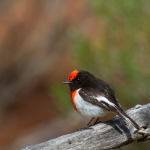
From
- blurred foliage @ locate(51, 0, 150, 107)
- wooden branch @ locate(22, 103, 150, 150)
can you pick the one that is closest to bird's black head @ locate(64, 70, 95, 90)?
wooden branch @ locate(22, 103, 150, 150)

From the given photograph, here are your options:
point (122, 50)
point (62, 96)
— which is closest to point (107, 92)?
point (122, 50)

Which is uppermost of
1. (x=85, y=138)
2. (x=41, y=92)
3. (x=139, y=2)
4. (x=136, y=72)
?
(x=41, y=92)

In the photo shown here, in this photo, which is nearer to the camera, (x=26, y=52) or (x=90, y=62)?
(x=90, y=62)

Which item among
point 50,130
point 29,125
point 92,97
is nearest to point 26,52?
point 29,125

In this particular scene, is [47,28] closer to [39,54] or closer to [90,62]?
[39,54]

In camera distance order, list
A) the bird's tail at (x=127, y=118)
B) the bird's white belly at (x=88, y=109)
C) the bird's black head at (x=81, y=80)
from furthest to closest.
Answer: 1. the bird's black head at (x=81, y=80)
2. the bird's white belly at (x=88, y=109)
3. the bird's tail at (x=127, y=118)

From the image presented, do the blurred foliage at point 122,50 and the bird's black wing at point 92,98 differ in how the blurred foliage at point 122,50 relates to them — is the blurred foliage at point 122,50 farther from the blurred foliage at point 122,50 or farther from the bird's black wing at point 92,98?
the bird's black wing at point 92,98

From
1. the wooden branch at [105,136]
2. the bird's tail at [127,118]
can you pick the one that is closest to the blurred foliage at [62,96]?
the wooden branch at [105,136]
